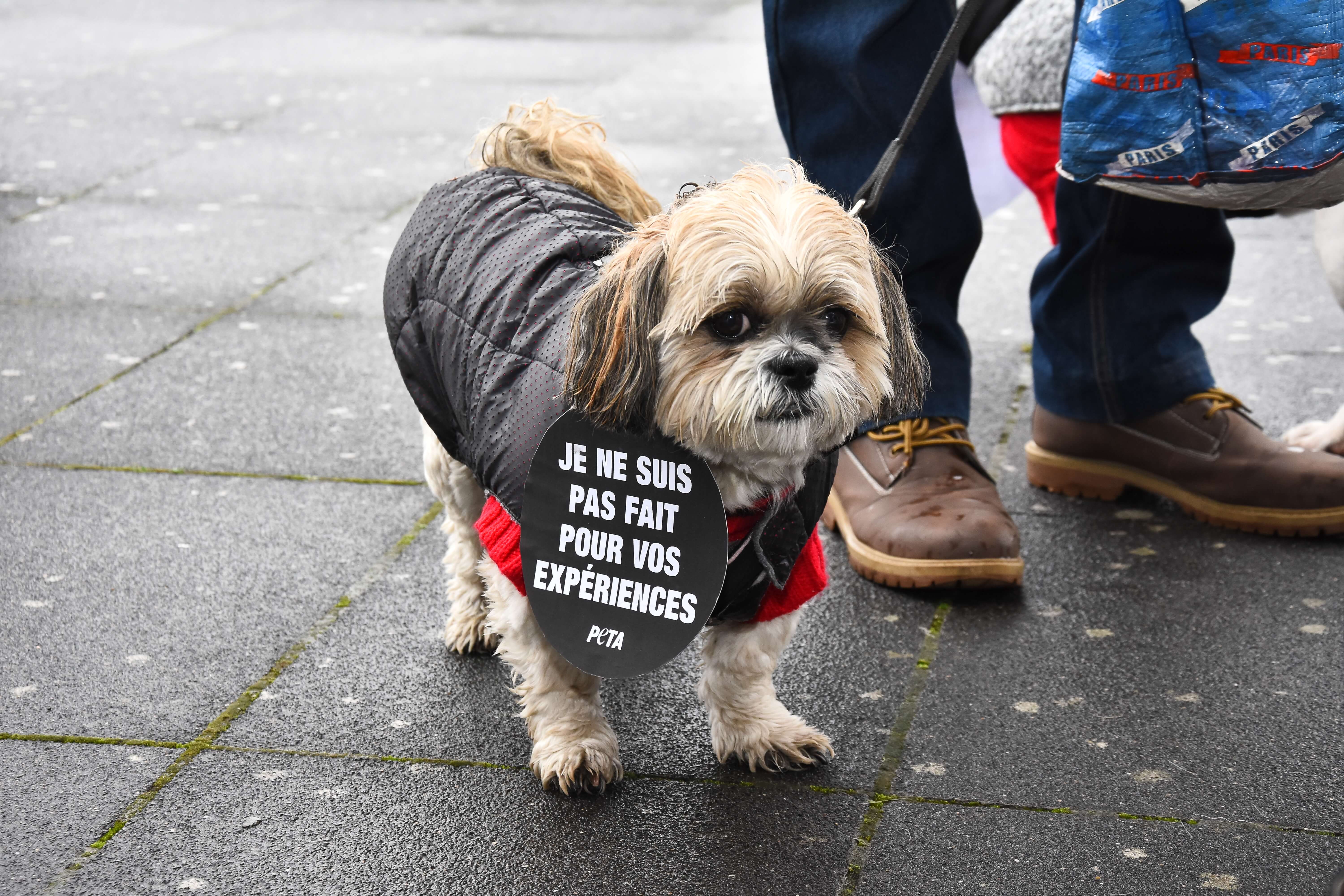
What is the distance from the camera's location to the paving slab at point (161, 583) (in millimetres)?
2967

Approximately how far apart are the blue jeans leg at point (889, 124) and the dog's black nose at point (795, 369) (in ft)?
3.96

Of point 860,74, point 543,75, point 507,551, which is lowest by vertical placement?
point 543,75

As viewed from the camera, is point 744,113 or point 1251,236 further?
point 744,113

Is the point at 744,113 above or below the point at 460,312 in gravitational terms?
below

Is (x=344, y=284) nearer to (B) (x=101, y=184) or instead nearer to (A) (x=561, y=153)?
(B) (x=101, y=184)

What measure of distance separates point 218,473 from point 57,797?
163cm

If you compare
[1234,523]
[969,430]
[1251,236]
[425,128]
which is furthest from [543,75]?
[1234,523]

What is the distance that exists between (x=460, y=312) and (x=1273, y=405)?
115 inches

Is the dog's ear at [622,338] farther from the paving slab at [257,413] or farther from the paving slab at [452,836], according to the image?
the paving slab at [257,413]

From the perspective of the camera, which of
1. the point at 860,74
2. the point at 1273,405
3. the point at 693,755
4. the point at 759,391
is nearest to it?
the point at 759,391

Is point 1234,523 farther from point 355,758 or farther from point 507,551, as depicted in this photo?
point 355,758

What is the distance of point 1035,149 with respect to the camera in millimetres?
4488

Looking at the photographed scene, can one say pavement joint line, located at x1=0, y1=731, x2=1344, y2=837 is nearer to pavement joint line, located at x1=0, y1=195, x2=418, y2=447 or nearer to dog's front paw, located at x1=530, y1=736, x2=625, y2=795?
dog's front paw, located at x1=530, y1=736, x2=625, y2=795

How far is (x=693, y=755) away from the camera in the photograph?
2.84 metres
